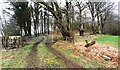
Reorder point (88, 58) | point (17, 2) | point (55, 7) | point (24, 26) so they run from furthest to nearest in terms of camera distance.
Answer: point (24, 26), point (17, 2), point (55, 7), point (88, 58)

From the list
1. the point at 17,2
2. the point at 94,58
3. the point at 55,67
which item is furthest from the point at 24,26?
the point at 55,67

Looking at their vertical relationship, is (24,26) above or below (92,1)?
below

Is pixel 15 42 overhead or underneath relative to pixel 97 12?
underneath

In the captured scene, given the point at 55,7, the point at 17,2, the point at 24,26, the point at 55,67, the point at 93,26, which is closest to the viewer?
the point at 55,67

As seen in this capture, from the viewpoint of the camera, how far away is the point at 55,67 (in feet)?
34.8

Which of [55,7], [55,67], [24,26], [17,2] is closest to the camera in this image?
[55,67]

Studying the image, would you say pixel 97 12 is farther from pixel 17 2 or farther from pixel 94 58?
pixel 94 58

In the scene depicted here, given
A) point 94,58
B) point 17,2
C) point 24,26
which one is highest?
point 17,2

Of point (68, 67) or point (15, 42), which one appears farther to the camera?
point (15, 42)

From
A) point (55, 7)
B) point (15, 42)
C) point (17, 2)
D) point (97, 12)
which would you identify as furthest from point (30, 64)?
point (97, 12)

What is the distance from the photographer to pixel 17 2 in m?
27.5

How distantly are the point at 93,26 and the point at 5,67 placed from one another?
96.7 ft

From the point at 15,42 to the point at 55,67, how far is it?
11.1 m

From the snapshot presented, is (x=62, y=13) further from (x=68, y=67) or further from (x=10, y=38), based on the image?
(x=68, y=67)
